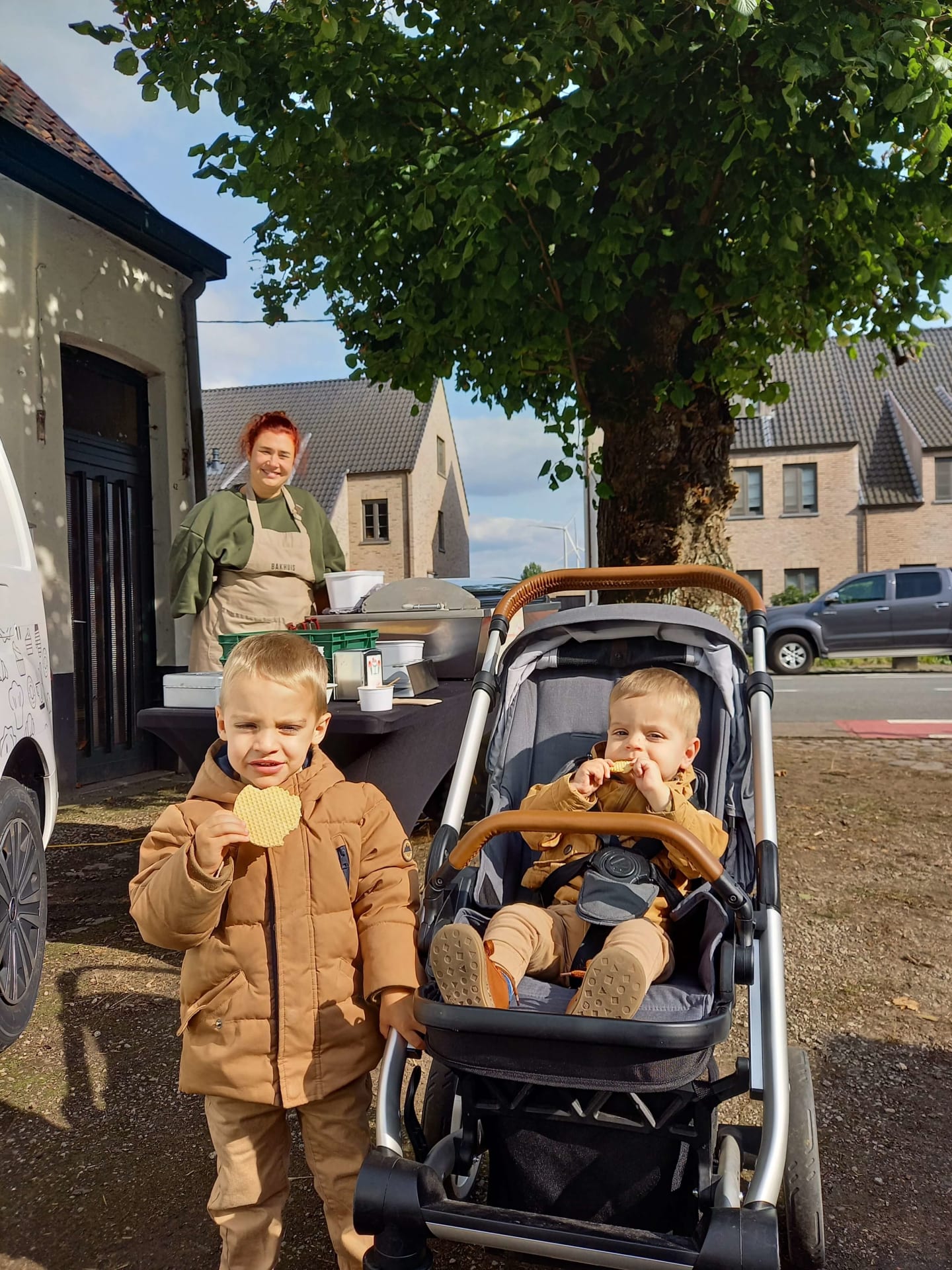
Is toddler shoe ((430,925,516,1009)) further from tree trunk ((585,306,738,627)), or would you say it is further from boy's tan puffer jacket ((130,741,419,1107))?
tree trunk ((585,306,738,627))

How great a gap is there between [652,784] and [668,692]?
1.01 ft

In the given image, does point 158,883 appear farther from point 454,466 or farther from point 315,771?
point 454,466

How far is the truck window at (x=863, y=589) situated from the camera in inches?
829

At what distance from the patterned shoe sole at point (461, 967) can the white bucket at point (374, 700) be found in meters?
1.83

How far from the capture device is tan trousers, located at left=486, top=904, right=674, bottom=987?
218 cm

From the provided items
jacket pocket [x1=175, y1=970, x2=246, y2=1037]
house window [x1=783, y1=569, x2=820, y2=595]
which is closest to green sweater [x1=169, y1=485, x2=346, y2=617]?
jacket pocket [x1=175, y1=970, x2=246, y2=1037]

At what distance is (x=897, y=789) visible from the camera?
813 cm

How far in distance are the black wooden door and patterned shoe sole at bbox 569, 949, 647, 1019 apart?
24.4ft

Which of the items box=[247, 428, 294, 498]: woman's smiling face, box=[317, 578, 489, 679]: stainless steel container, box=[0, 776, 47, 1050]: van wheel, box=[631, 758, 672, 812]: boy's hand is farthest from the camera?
box=[317, 578, 489, 679]: stainless steel container

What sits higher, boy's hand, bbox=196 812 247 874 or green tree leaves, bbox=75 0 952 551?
green tree leaves, bbox=75 0 952 551

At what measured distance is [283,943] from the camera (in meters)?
2.14

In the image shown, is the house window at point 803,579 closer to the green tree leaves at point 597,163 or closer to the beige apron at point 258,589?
the green tree leaves at point 597,163

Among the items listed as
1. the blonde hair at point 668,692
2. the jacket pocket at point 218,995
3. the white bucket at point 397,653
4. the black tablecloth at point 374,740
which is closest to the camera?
the jacket pocket at point 218,995

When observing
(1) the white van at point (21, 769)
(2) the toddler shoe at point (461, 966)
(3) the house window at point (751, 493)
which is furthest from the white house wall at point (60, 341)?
(3) the house window at point (751, 493)
